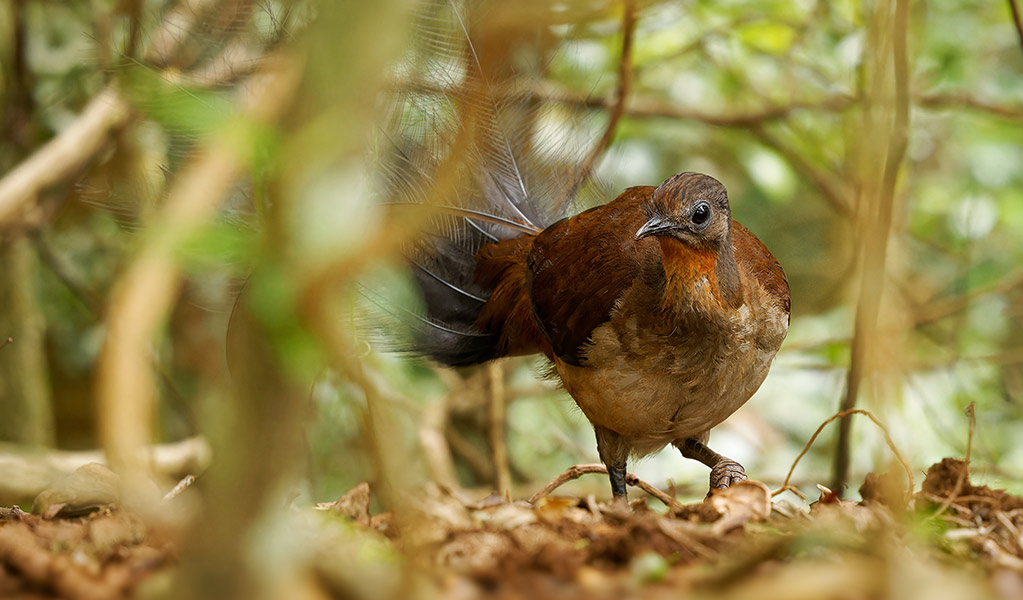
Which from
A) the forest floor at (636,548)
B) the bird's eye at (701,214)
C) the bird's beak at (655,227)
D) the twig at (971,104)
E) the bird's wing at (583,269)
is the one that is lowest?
the forest floor at (636,548)

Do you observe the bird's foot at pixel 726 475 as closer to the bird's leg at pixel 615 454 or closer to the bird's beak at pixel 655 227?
the bird's leg at pixel 615 454

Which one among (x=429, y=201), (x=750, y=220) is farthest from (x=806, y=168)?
(x=429, y=201)

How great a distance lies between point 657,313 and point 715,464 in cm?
78

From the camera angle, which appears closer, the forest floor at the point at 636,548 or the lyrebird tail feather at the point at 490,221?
the forest floor at the point at 636,548

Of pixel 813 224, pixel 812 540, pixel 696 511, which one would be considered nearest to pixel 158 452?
pixel 696 511

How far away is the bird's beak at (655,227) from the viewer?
261cm

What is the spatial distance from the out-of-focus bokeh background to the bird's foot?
1.78 feet

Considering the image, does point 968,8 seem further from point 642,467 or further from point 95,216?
point 95,216

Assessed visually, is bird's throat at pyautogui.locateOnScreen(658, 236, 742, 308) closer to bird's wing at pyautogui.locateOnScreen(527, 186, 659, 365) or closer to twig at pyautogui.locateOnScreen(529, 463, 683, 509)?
bird's wing at pyautogui.locateOnScreen(527, 186, 659, 365)

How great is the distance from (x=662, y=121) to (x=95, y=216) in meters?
3.15

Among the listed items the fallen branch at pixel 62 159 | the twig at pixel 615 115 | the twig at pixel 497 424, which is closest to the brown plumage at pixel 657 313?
the twig at pixel 615 115

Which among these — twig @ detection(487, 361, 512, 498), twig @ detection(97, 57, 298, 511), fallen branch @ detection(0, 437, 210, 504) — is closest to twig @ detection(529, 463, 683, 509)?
twig @ detection(97, 57, 298, 511)

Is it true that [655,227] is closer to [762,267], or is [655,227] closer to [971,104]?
[762,267]

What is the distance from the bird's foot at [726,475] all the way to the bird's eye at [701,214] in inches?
35.4
